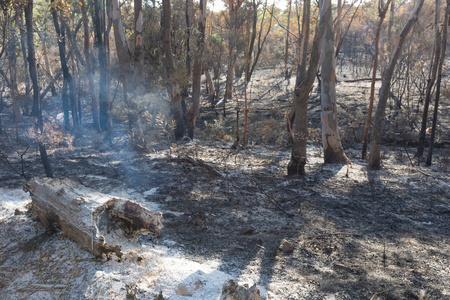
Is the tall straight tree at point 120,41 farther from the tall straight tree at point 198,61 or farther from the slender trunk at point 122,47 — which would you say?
the tall straight tree at point 198,61

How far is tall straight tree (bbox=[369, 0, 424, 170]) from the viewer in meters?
6.95

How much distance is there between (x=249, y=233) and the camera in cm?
451

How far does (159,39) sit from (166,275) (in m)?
11.8

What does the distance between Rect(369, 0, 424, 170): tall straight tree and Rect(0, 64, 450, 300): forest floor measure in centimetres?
42

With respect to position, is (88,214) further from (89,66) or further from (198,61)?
(89,66)

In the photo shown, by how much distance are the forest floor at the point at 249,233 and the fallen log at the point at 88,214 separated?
134mm

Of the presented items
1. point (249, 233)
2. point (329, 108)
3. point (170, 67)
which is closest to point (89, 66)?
point (170, 67)

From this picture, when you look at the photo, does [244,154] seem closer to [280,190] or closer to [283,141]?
[283,141]

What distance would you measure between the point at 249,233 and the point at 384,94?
475 centimetres

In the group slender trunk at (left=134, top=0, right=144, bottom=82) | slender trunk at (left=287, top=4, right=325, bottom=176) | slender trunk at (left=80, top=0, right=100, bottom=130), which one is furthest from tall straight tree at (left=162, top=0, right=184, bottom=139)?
slender trunk at (left=287, top=4, right=325, bottom=176)

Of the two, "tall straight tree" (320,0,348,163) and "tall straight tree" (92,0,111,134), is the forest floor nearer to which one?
"tall straight tree" (320,0,348,163)

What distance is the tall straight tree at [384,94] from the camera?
695 cm

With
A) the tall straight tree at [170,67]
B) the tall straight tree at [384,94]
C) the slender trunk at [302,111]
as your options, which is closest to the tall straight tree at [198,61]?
the tall straight tree at [170,67]

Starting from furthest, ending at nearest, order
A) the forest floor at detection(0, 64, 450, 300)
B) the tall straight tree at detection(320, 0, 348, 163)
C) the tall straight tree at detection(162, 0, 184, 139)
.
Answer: the tall straight tree at detection(162, 0, 184, 139), the tall straight tree at detection(320, 0, 348, 163), the forest floor at detection(0, 64, 450, 300)
